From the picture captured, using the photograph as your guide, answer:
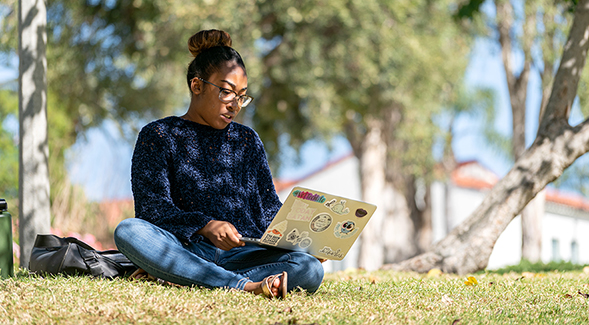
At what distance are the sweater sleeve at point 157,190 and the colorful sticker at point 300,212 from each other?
469mm

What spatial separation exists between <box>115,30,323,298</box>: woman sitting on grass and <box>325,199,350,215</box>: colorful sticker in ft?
1.20

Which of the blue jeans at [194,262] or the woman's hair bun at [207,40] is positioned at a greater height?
the woman's hair bun at [207,40]

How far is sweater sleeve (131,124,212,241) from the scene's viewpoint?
3.16 m

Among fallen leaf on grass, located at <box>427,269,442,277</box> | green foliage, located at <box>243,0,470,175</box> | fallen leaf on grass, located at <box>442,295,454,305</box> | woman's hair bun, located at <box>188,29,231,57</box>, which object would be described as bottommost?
fallen leaf on grass, located at <box>427,269,442,277</box>

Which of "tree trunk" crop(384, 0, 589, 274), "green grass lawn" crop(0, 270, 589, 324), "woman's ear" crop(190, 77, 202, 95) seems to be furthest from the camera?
"tree trunk" crop(384, 0, 589, 274)

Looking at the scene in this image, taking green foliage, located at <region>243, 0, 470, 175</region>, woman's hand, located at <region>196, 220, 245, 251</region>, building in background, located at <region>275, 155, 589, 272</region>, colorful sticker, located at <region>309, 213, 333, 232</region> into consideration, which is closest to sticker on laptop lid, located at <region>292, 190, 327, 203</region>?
colorful sticker, located at <region>309, 213, 333, 232</region>

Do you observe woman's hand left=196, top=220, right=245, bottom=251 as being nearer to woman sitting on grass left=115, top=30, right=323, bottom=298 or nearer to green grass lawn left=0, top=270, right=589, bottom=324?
woman sitting on grass left=115, top=30, right=323, bottom=298

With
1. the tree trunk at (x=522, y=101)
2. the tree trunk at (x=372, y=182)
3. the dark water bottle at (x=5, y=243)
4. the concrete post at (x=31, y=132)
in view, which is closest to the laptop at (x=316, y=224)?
the dark water bottle at (x=5, y=243)

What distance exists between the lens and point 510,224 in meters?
28.5

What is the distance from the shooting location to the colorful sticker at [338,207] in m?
2.99

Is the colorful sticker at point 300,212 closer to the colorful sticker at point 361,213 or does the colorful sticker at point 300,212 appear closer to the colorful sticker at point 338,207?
the colorful sticker at point 338,207

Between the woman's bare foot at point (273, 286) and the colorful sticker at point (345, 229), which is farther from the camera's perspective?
the colorful sticker at point (345, 229)

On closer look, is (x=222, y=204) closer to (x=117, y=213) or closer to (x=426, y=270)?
(x=426, y=270)

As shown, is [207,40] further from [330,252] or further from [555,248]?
[555,248]
